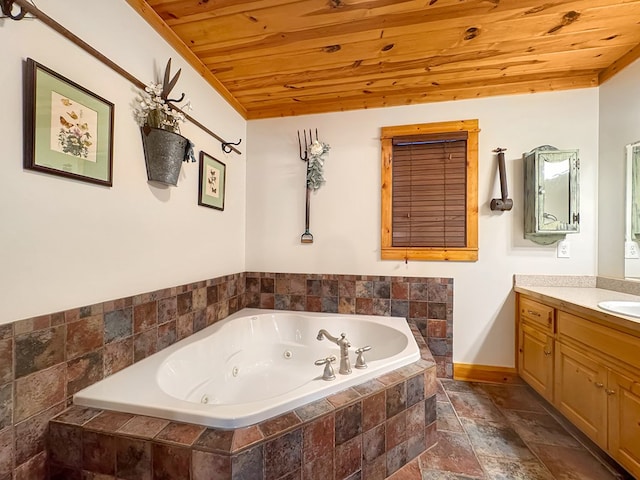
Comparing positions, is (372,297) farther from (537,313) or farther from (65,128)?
(65,128)

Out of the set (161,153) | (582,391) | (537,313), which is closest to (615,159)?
(537,313)

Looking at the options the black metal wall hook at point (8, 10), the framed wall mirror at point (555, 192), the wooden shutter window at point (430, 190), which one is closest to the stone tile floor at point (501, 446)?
the wooden shutter window at point (430, 190)

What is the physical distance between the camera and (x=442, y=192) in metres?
2.35

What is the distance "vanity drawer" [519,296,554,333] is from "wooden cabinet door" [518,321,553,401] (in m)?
0.06

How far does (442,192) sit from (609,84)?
1.38m

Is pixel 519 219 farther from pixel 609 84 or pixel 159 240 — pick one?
pixel 159 240

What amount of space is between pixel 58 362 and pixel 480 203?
9.15ft

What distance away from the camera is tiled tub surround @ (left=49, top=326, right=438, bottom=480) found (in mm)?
900

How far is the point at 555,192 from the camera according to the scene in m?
2.09

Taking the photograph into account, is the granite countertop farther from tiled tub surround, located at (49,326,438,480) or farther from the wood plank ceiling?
the wood plank ceiling

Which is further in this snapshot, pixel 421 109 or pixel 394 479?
pixel 421 109

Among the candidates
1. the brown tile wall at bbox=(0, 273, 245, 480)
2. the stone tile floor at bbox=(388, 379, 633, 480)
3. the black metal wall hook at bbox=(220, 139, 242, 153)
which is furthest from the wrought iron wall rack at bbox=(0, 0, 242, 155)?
the stone tile floor at bbox=(388, 379, 633, 480)

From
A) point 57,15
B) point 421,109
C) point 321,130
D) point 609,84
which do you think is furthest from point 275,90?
point 609,84

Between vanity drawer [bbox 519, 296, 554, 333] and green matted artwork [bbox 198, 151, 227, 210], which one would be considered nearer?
vanity drawer [bbox 519, 296, 554, 333]
